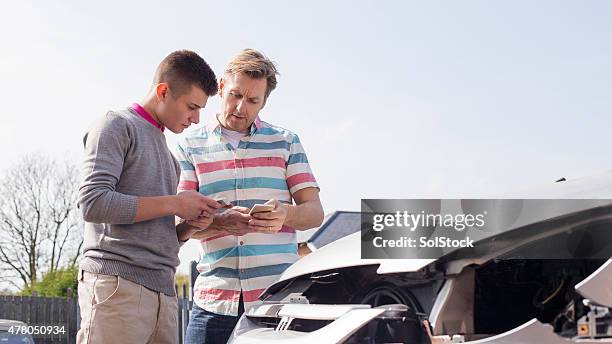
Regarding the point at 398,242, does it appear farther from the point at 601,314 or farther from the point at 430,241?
the point at 601,314

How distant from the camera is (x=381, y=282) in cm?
205

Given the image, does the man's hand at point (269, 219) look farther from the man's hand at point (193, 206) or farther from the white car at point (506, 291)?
the white car at point (506, 291)

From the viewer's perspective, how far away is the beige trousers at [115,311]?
2199mm

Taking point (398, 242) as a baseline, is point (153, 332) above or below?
below

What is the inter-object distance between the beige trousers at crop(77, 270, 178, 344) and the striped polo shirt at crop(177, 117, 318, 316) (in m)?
0.39

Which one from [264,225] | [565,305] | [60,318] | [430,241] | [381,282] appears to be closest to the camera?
[565,305]

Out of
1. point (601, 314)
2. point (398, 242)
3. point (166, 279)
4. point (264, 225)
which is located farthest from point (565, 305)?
point (166, 279)

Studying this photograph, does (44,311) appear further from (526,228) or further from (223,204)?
(526,228)

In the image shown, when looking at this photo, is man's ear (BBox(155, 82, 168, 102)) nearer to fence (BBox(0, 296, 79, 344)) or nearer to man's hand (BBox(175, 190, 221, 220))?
man's hand (BBox(175, 190, 221, 220))

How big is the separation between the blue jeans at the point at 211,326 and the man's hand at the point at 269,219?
0.31m

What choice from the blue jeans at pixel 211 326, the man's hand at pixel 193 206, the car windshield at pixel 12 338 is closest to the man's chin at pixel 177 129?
the man's hand at pixel 193 206

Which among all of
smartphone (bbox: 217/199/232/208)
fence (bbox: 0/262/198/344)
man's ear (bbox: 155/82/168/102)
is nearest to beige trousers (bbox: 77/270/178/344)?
smartphone (bbox: 217/199/232/208)

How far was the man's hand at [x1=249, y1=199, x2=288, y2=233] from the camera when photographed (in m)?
2.47

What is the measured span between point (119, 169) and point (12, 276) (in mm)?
15877
